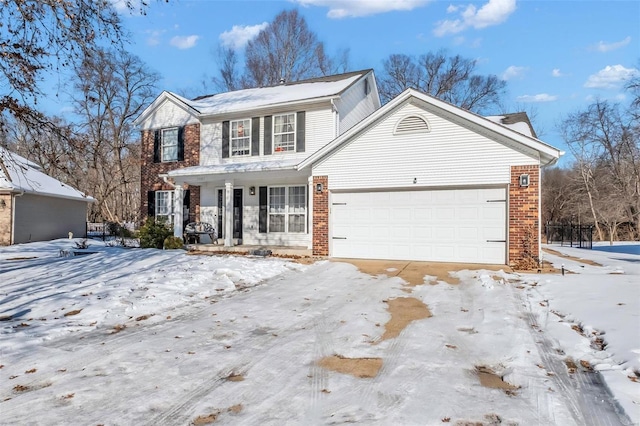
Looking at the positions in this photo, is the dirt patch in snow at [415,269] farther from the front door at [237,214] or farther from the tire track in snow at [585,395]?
the front door at [237,214]

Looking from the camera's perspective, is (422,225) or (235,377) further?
(422,225)

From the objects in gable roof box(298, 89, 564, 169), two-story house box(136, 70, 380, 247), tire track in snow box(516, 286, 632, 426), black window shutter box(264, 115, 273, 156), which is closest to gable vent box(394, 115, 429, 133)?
gable roof box(298, 89, 564, 169)

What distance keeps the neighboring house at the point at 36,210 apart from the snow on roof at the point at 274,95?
6395 mm

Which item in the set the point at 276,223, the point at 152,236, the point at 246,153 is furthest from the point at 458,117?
the point at 152,236

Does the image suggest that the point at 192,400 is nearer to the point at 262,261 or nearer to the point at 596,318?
the point at 596,318

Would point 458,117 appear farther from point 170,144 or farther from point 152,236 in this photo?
point 170,144

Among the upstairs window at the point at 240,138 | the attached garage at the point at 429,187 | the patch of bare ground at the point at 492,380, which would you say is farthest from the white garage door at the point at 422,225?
the patch of bare ground at the point at 492,380

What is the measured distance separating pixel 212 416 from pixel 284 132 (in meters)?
12.3

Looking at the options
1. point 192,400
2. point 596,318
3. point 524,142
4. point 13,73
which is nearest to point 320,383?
point 192,400

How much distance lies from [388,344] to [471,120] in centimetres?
743

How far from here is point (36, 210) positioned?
1825 cm

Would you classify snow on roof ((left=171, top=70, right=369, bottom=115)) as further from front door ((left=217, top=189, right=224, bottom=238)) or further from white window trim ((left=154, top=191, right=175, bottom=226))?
white window trim ((left=154, top=191, right=175, bottom=226))

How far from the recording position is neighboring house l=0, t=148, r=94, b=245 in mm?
16766

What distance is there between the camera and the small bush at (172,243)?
13.4m
